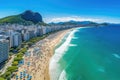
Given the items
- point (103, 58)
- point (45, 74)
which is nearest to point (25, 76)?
point (45, 74)

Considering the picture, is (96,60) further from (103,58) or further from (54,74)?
(54,74)

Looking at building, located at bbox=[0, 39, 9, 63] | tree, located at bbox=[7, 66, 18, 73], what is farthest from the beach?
building, located at bbox=[0, 39, 9, 63]

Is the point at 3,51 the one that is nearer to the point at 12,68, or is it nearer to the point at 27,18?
the point at 12,68

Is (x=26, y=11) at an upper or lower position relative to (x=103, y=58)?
upper

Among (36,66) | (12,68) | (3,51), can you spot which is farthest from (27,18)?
(12,68)

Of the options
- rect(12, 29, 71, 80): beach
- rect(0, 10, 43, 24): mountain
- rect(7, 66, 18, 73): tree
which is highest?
rect(0, 10, 43, 24): mountain

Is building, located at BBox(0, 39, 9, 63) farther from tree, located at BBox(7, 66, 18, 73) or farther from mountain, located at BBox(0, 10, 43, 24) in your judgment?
mountain, located at BBox(0, 10, 43, 24)

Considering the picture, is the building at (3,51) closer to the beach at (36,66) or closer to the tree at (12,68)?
the beach at (36,66)

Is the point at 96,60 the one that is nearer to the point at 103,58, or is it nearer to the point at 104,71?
the point at 103,58

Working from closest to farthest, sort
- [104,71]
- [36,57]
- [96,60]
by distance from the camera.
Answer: [104,71], [96,60], [36,57]

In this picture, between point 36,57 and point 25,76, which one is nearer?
point 25,76

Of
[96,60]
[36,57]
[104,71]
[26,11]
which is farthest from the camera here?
[26,11]
